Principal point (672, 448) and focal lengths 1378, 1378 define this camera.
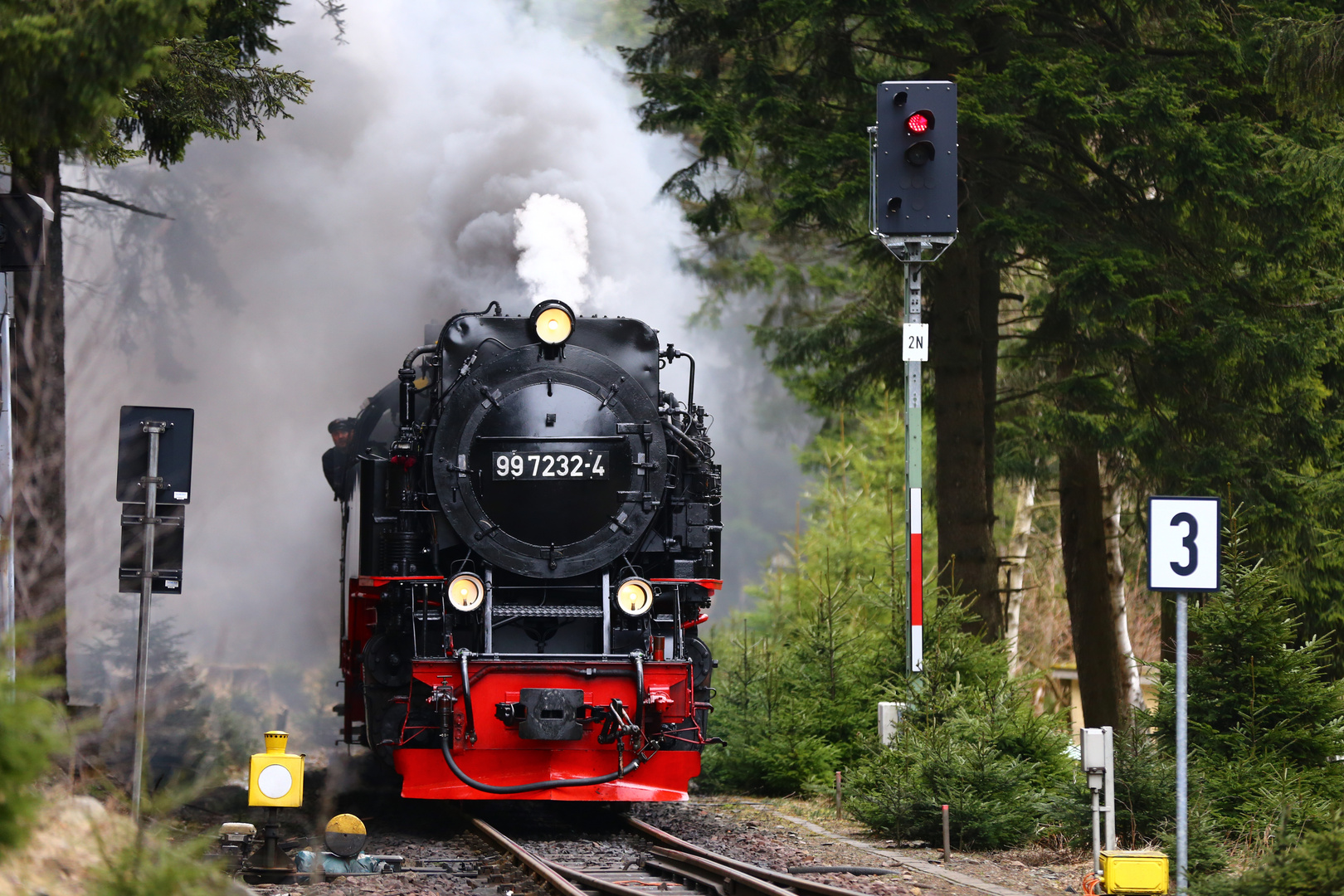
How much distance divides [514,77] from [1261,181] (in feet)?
31.9

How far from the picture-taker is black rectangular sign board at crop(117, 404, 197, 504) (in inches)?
301

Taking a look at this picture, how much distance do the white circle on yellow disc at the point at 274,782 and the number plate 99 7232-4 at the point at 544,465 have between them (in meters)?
3.01

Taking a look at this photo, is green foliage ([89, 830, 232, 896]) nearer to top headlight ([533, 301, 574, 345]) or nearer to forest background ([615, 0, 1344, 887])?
top headlight ([533, 301, 574, 345])

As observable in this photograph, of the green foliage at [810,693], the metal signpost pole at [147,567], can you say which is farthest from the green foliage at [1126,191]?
the metal signpost pole at [147,567]

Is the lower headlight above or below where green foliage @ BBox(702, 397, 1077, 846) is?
above

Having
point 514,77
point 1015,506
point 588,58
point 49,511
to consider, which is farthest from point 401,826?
point 1015,506

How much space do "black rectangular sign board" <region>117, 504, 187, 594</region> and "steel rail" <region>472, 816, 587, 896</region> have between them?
8.45 feet

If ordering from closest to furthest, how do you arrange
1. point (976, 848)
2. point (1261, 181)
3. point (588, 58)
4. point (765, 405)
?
point (976, 848), point (1261, 181), point (588, 58), point (765, 405)

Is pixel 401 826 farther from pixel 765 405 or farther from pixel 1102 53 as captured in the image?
pixel 765 405

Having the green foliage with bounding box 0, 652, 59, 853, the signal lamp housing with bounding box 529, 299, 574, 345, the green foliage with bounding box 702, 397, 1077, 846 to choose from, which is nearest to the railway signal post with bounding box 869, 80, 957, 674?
the green foliage with bounding box 702, 397, 1077, 846

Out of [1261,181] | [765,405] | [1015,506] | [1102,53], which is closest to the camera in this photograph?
[1261,181]

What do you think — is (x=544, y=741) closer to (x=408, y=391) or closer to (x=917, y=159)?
(x=408, y=391)

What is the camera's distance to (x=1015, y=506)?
2733 centimetres

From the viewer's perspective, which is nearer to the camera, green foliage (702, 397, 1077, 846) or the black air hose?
the black air hose
